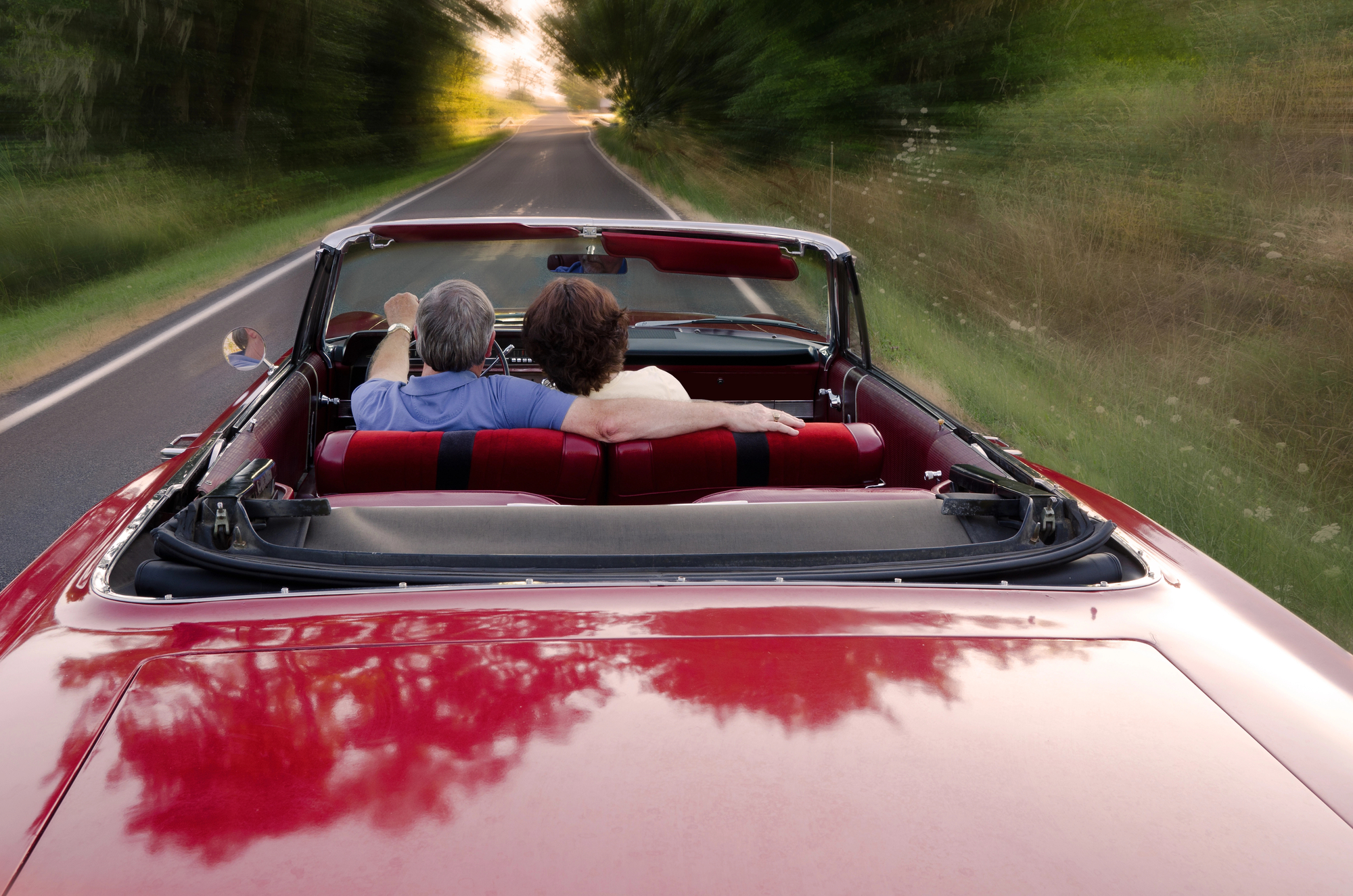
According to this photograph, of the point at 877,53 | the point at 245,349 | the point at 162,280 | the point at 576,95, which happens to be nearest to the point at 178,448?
the point at 245,349

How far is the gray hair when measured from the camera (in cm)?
285

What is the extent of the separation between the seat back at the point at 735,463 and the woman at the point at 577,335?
0.35 meters

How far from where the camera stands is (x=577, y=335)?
9.41 ft

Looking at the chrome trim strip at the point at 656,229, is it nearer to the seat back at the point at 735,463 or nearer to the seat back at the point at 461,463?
the seat back at the point at 735,463

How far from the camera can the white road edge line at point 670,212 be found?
10039mm

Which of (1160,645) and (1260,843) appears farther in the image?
(1160,645)

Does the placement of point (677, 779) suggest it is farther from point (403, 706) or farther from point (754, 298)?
point (754, 298)

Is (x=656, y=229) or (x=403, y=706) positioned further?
(x=656, y=229)

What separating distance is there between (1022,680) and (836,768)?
404mm

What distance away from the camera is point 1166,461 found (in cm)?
539

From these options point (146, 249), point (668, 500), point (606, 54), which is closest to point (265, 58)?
point (146, 249)

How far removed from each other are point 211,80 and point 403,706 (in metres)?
32.4

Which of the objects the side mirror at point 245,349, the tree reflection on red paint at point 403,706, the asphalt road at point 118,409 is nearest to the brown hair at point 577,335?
the side mirror at point 245,349

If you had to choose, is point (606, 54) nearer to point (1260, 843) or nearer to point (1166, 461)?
point (1166, 461)
